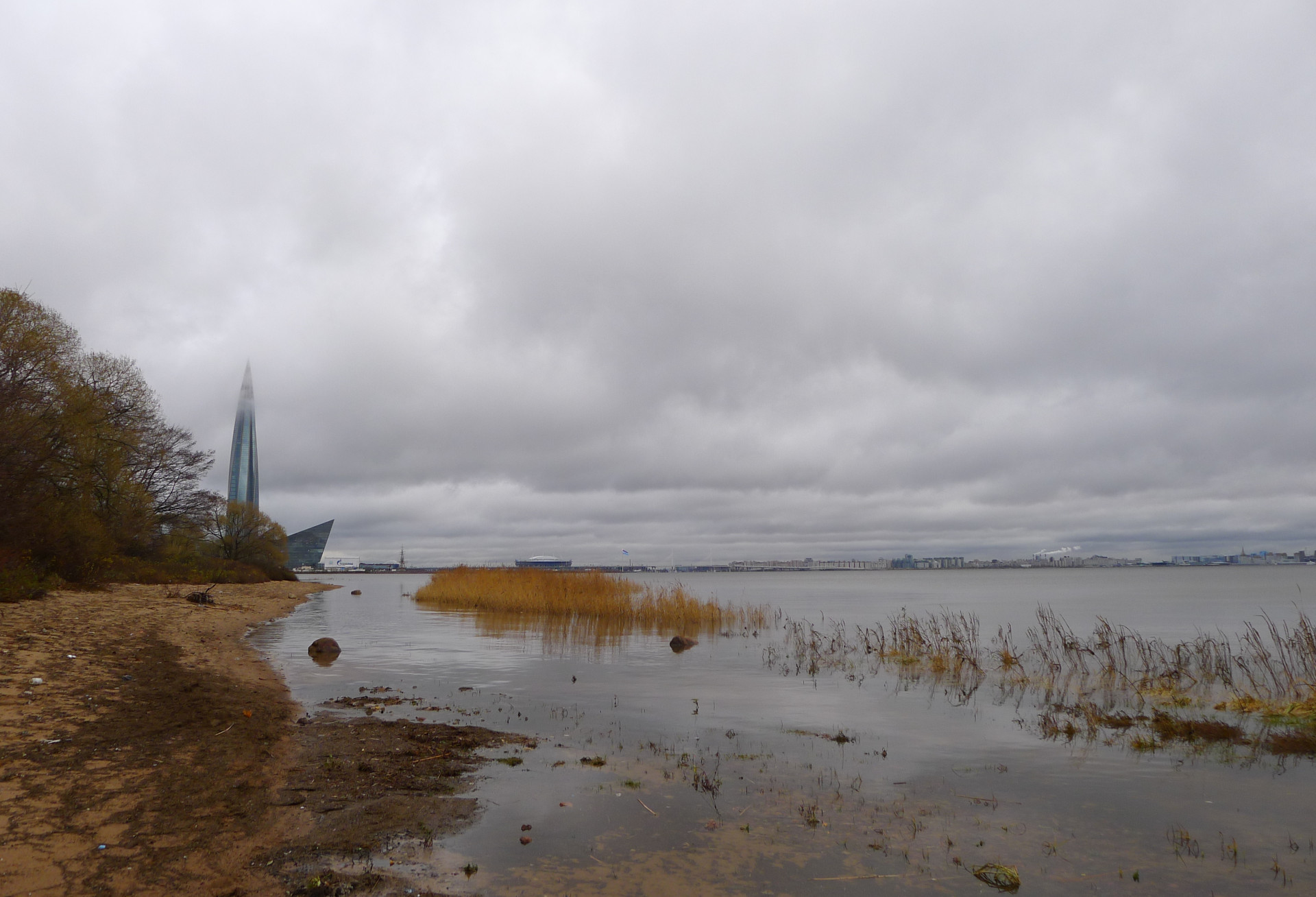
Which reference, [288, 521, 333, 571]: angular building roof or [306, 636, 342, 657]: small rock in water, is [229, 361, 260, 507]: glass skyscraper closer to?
[288, 521, 333, 571]: angular building roof

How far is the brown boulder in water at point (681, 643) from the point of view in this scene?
979 inches

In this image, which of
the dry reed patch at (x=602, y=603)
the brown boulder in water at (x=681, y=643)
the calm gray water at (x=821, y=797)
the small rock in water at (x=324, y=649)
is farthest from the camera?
the dry reed patch at (x=602, y=603)

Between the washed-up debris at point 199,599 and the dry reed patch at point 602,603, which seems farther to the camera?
the dry reed patch at point 602,603

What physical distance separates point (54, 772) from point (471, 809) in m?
4.07

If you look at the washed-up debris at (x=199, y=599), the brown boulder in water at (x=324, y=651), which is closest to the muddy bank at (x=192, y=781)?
the brown boulder in water at (x=324, y=651)

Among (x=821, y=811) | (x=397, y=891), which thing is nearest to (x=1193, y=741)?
(x=821, y=811)

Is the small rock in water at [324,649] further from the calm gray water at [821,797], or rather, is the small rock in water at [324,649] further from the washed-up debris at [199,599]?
the washed-up debris at [199,599]

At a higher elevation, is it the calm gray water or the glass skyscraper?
the glass skyscraper

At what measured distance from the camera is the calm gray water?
6574mm

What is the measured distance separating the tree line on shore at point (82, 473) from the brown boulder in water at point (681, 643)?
18.8m

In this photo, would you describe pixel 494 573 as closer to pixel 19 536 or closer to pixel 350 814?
pixel 19 536

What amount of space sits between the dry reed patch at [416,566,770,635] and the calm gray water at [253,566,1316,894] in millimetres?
15003

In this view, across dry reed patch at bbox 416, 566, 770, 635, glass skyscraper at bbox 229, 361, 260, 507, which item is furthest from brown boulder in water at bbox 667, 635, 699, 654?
glass skyscraper at bbox 229, 361, 260, 507

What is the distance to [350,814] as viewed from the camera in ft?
23.6
